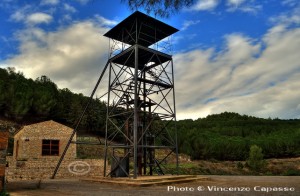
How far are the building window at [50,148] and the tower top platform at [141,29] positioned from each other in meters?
11.0

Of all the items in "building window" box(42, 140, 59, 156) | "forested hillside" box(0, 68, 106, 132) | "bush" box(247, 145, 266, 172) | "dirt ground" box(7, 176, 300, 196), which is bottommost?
"bush" box(247, 145, 266, 172)

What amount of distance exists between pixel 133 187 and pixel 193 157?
3065cm

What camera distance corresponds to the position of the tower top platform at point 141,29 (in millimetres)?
17688

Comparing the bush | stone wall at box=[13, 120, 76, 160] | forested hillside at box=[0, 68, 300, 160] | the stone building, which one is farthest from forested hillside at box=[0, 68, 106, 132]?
the bush

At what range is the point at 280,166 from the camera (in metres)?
38.5

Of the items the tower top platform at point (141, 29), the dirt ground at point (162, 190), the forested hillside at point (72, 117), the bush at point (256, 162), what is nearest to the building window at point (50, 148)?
the tower top platform at point (141, 29)

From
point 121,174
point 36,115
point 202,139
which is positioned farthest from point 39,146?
point 202,139

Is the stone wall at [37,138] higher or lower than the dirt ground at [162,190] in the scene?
higher

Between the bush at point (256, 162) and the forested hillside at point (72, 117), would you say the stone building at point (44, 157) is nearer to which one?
the forested hillside at point (72, 117)

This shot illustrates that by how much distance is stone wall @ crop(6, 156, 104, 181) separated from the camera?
1878 centimetres

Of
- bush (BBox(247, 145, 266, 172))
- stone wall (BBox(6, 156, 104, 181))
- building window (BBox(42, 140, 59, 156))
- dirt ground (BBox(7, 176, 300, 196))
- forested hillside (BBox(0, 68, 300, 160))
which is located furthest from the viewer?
forested hillside (BBox(0, 68, 300, 160))

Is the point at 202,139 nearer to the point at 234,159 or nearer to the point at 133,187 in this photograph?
the point at 234,159

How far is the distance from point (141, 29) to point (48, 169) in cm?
1196

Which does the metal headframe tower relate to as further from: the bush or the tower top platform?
the bush
